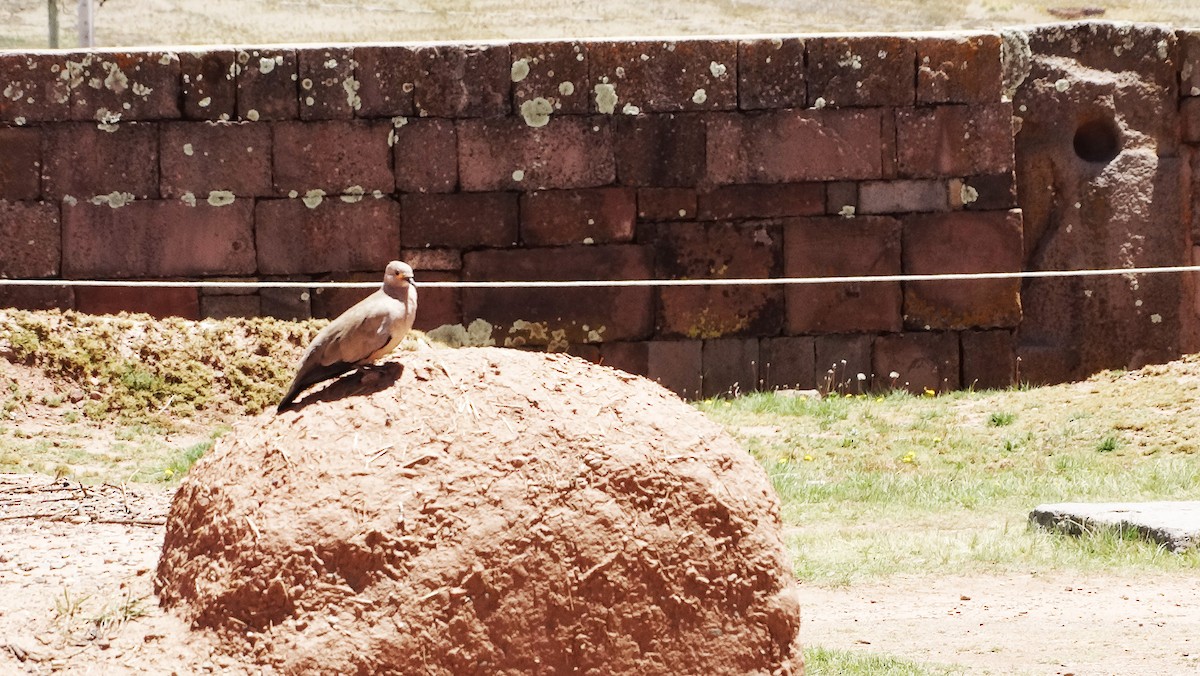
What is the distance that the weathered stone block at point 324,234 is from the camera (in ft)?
35.4

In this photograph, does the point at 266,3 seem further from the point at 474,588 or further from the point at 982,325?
the point at 474,588

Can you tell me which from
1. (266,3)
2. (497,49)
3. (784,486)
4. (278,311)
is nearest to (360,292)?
(278,311)

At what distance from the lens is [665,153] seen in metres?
10.8

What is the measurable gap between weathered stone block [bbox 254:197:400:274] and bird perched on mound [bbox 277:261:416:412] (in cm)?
617

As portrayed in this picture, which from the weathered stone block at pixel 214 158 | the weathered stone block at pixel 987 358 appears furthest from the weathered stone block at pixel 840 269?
the weathered stone block at pixel 214 158

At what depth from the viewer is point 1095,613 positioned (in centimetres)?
573

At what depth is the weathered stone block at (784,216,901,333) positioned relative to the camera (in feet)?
35.8

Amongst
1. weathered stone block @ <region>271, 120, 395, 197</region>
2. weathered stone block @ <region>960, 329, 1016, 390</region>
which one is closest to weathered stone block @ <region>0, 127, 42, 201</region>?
weathered stone block @ <region>271, 120, 395, 197</region>

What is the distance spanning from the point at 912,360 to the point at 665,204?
85.0 inches

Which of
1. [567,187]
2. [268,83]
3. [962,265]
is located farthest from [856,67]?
[268,83]

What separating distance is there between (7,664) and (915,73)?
820cm

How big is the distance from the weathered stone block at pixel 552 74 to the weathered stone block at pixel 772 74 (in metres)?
1.15

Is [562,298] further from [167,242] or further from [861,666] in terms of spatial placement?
[861,666]

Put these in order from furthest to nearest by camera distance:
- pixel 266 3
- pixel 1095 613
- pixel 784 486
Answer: pixel 266 3, pixel 784 486, pixel 1095 613
